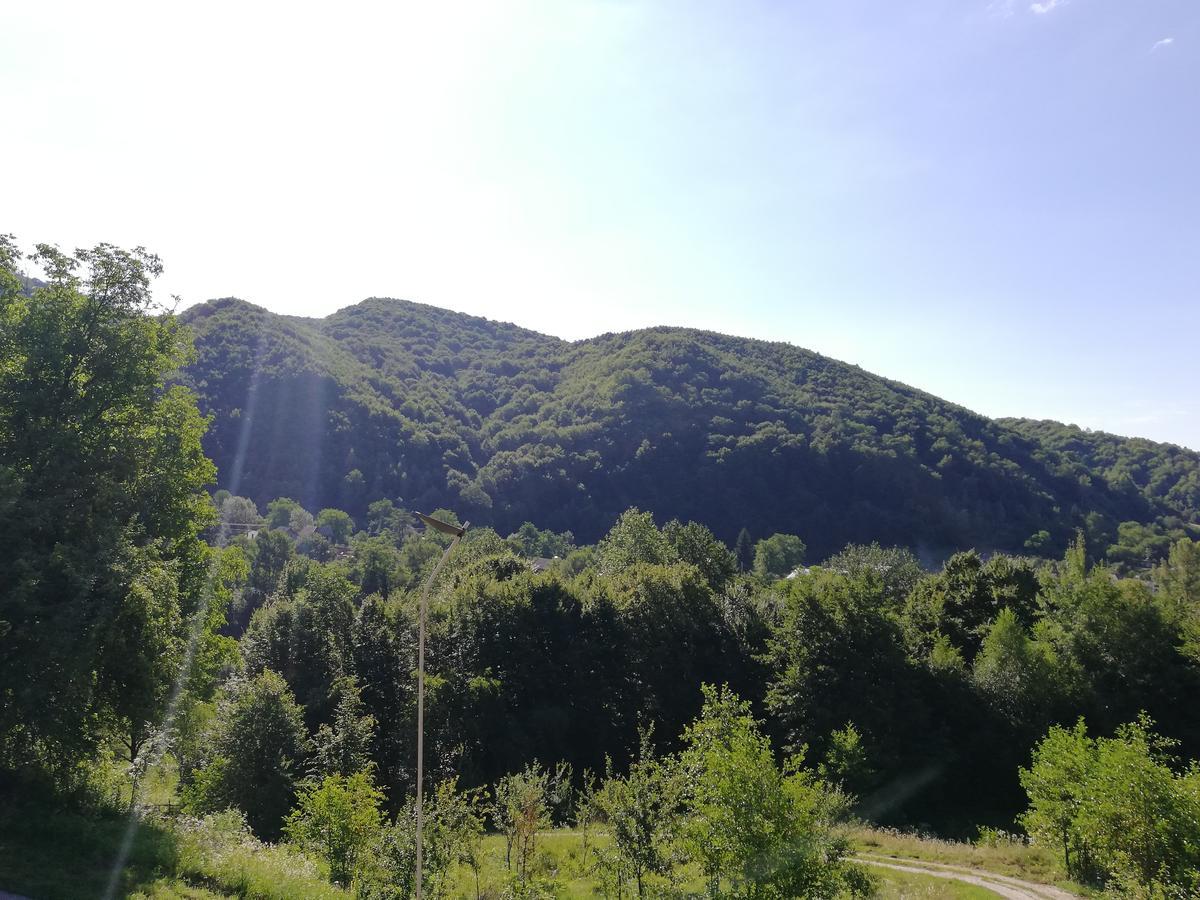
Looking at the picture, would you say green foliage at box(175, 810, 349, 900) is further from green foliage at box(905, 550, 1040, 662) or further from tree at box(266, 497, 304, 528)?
tree at box(266, 497, 304, 528)

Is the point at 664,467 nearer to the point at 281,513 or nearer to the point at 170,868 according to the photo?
the point at 281,513

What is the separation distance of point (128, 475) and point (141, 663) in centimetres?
582

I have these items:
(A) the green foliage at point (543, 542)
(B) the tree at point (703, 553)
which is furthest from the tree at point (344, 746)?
(A) the green foliage at point (543, 542)

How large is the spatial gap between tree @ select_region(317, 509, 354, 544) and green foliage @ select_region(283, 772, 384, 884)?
13712cm

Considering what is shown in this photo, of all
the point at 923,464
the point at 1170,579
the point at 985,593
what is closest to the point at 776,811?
the point at 985,593

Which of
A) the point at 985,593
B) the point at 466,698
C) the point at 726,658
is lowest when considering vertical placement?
the point at 466,698

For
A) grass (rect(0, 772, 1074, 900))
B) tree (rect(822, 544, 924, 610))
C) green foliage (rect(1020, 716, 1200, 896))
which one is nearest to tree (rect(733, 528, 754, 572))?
tree (rect(822, 544, 924, 610))

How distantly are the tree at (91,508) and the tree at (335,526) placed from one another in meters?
135

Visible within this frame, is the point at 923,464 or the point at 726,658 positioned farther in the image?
the point at 923,464

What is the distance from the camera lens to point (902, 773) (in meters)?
37.5

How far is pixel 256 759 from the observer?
28.7 m

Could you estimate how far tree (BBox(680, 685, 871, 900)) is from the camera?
14.7 meters

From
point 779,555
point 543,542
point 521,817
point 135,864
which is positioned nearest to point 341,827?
point 521,817

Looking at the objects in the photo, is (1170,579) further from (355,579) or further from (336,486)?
(336,486)
